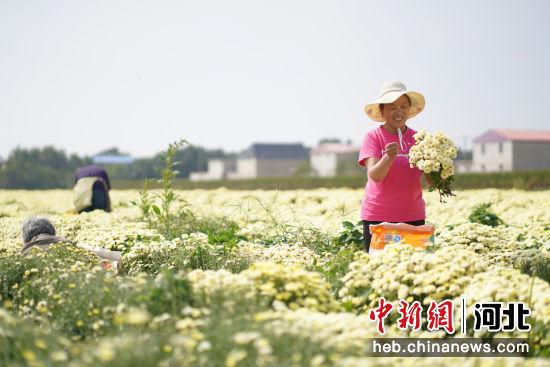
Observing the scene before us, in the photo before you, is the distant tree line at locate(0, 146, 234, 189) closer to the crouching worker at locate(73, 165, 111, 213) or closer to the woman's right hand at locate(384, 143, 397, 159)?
the crouching worker at locate(73, 165, 111, 213)

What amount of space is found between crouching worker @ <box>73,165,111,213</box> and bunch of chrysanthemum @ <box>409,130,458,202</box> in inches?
334

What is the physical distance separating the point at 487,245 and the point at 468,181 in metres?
21.3

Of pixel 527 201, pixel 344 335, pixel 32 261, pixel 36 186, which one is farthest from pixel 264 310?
pixel 36 186

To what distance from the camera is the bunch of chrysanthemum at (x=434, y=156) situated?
15.3 feet

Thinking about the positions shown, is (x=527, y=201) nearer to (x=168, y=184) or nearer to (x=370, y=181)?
(x=168, y=184)

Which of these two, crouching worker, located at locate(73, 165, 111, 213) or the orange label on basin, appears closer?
the orange label on basin

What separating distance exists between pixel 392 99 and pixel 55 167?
56.5m

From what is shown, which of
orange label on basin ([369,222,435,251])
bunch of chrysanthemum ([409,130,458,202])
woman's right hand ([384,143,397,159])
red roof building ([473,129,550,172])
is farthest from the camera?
red roof building ([473,129,550,172])

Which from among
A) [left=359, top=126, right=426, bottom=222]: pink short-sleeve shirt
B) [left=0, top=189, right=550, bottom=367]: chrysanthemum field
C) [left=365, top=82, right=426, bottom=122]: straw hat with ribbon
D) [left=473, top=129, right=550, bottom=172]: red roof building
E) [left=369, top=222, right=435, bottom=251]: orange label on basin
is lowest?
[left=0, top=189, right=550, bottom=367]: chrysanthemum field

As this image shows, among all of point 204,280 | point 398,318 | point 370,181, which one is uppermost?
point 370,181

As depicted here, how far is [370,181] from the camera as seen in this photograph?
4.93 metres

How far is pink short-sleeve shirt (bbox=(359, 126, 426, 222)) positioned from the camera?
15.9 feet

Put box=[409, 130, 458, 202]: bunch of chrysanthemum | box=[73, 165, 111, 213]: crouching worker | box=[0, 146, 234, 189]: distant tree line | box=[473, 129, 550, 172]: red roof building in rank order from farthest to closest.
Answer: box=[473, 129, 550, 172]: red roof building → box=[0, 146, 234, 189]: distant tree line → box=[73, 165, 111, 213]: crouching worker → box=[409, 130, 458, 202]: bunch of chrysanthemum

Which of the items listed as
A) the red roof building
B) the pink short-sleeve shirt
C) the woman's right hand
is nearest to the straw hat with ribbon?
the pink short-sleeve shirt
